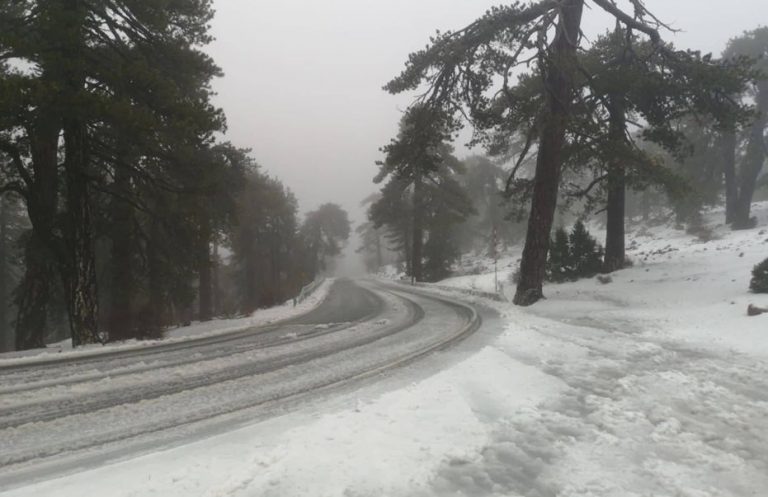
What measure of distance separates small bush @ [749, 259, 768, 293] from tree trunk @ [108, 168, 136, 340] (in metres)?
16.2

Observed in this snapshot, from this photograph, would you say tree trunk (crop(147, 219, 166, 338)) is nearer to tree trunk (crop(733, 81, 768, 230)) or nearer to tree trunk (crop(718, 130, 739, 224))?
tree trunk (crop(733, 81, 768, 230))

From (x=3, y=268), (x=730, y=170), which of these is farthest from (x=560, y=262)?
(x=3, y=268)

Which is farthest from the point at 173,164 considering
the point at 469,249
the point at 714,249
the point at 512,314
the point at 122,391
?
the point at 469,249

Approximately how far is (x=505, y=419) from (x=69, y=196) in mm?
10533

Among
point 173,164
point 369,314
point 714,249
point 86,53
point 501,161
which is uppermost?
point 501,161

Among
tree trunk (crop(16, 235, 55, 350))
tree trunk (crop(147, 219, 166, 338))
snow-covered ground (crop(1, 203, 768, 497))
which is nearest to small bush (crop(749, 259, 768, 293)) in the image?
snow-covered ground (crop(1, 203, 768, 497))

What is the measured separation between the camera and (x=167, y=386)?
588cm

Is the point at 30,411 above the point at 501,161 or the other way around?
the other way around

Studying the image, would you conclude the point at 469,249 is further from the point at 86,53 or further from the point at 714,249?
the point at 86,53

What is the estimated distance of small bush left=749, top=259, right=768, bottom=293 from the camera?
10.6m

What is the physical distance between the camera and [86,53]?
32.8ft

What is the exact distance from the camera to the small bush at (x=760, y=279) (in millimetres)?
10581

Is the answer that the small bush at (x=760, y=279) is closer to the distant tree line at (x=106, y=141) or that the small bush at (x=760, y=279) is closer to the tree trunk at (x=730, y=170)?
the distant tree line at (x=106, y=141)

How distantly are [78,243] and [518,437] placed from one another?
10.5 m
